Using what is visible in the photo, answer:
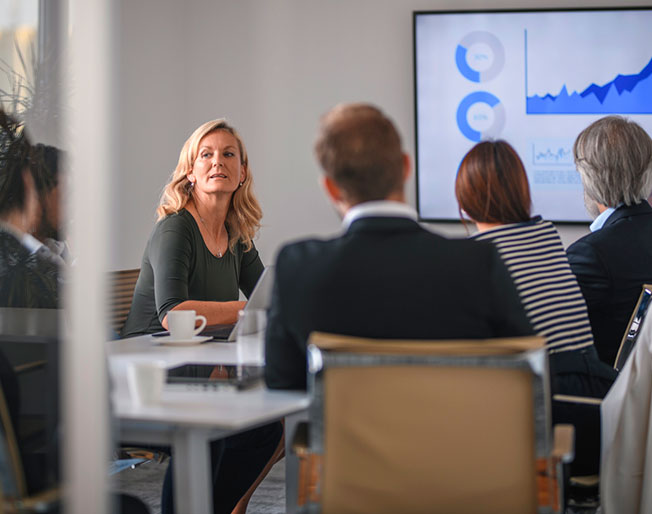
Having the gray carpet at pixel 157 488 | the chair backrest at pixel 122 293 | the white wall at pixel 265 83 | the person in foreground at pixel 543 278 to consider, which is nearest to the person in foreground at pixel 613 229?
the person in foreground at pixel 543 278

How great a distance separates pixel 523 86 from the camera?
4066 millimetres

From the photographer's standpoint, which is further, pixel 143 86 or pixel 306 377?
pixel 143 86

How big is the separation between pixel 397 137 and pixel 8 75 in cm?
80

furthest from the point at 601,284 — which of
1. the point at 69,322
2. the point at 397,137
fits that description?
the point at 69,322

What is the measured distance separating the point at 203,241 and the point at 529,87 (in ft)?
6.98

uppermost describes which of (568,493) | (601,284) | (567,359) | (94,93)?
(94,93)

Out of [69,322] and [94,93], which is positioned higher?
[94,93]

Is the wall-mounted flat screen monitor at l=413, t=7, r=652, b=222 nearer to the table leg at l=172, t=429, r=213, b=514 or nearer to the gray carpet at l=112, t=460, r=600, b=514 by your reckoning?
the gray carpet at l=112, t=460, r=600, b=514

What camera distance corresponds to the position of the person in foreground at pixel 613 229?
2291 mm

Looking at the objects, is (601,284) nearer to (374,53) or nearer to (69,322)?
(69,322)

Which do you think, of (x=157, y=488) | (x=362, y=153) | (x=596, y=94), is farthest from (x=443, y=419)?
(x=596, y=94)

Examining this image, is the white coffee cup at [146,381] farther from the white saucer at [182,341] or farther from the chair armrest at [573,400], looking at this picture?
the chair armrest at [573,400]

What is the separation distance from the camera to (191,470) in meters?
1.40

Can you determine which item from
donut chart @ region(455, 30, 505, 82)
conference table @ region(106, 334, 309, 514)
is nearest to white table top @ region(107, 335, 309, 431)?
conference table @ region(106, 334, 309, 514)
